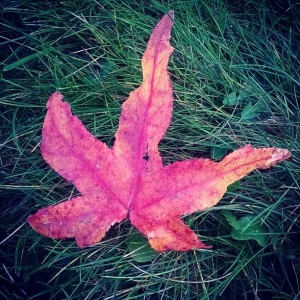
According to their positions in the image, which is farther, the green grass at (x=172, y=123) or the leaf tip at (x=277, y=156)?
the green grass at (x=172, y=123)

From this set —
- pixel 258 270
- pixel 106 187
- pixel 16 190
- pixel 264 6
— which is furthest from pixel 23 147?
pixel 264 6

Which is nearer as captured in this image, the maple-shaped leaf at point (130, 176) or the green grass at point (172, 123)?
the maple-shaped leaf at point (130, 176)

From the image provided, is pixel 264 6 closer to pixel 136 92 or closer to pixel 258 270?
pixel 136 92

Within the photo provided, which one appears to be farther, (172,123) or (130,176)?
(172,123)

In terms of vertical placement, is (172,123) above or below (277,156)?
below
